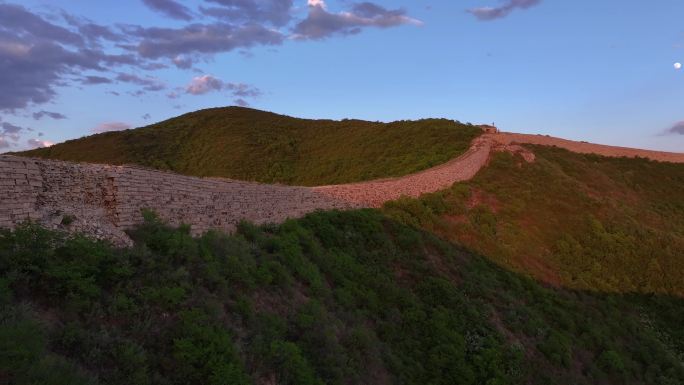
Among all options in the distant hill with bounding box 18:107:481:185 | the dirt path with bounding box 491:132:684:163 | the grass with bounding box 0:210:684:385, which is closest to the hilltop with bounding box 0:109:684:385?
the grass with bounding box 0:210:684:385

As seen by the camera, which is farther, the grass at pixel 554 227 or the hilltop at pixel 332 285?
the grass at pixel 554 227

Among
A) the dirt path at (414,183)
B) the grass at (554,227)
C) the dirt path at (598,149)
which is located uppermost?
the dirt path at (598,149)

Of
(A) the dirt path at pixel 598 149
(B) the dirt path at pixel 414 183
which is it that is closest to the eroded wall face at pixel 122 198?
(B) the dirt path at pixel 414 183

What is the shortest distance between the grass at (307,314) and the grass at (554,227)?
1.28 metres

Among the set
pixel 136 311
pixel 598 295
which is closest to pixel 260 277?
pixel 136 311

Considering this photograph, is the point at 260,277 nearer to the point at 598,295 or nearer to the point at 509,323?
the point at 509,323

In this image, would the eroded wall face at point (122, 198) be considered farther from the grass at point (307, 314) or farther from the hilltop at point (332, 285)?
the grass at point (307, 314)

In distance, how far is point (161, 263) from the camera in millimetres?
6984

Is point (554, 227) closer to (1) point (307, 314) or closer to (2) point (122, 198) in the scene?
(1) point (307, 314)

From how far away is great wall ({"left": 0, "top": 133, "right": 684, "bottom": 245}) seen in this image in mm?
6469

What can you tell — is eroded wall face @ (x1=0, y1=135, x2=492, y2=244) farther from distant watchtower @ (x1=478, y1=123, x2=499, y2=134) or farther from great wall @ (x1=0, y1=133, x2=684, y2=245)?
distant watchtower @ (x1=478, y1=123, x2=499, y2=134)

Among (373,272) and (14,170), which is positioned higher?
(14,170)

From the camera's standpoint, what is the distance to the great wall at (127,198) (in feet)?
21.2

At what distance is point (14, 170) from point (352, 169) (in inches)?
1030
